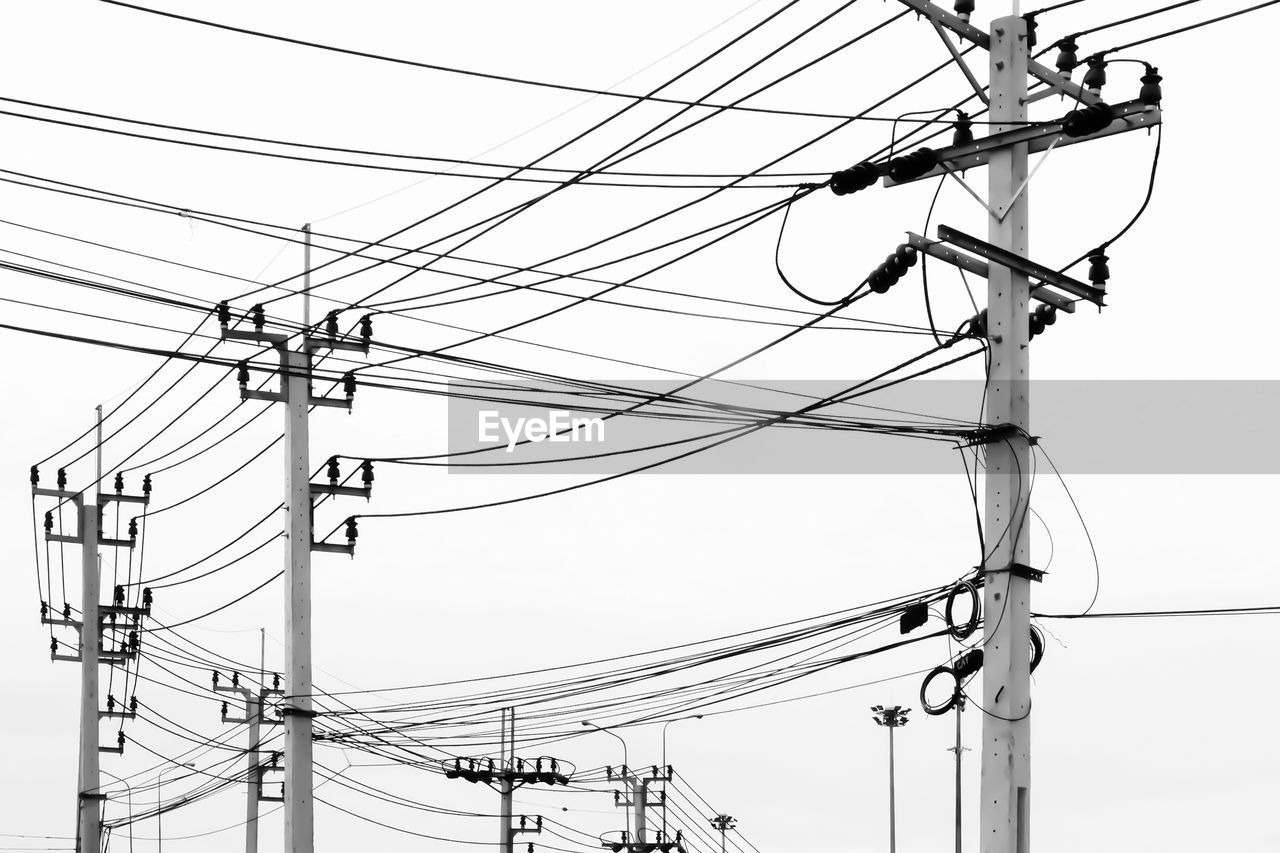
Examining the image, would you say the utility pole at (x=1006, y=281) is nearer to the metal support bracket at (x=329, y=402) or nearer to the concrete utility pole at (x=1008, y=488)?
the concrete utility pole at (x=1008, y=488)

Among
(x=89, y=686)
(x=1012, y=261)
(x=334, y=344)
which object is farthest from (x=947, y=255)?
(x=89, y=686)

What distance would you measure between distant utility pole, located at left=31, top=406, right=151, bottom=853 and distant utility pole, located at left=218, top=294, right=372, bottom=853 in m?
11.9

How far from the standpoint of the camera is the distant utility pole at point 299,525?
74.0 ft

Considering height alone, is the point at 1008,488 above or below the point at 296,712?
above

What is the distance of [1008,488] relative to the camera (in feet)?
49.7

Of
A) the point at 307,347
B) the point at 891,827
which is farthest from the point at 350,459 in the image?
the point at 891,827

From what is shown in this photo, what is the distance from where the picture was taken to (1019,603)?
14914mm

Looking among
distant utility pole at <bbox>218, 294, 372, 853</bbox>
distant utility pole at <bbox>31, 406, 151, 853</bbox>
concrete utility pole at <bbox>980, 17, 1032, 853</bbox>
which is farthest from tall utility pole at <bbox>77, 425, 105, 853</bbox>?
concrete utility pole at <bbox>980, 17, 1032, 853</bbox>

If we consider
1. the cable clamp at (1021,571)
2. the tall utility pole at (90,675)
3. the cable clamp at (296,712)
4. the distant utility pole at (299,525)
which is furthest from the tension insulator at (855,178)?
the tall utility pole at (90,675)

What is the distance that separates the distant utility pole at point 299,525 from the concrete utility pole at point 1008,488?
1005cm

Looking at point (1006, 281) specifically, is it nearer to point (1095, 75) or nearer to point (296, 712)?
point (1095, 75)

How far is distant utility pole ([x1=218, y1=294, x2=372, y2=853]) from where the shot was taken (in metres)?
22.5

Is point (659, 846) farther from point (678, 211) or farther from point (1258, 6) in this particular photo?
point (1258, 6)

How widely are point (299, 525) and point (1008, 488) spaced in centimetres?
1117
